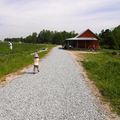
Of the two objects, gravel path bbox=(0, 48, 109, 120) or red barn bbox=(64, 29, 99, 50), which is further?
red barn bbox=(64, 29, 99, 50)

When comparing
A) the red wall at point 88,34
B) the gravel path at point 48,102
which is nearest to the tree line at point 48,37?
the red wall at point 88,34

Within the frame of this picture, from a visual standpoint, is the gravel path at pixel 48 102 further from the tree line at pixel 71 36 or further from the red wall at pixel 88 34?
the tree line at pixel 71 36

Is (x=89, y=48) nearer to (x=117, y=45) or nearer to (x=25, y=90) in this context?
(x=117, y=45)

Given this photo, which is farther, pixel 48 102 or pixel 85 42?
pixel 85 42

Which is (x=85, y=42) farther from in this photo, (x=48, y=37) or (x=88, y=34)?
(x=48, y=37)

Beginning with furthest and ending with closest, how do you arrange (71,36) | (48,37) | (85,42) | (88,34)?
(48,37)
(71,36)
(88,34)
(85,42)

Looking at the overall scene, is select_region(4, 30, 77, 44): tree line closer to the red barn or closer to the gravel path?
the red barn

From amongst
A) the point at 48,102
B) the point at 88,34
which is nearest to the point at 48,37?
the point at 88,34

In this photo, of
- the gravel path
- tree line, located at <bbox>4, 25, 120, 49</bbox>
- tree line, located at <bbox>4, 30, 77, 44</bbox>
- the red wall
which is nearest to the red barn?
the red wall

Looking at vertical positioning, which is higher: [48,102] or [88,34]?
[88,34]

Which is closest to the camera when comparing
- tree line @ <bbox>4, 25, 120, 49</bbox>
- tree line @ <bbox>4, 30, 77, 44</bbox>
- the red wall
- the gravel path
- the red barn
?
the gravel path

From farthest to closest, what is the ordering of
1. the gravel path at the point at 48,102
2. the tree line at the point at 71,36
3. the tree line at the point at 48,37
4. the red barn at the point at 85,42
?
the tree line at the point at 48,37, the tree line at the point at 71,36, the red barn at the point at 85,42, the gravel path at the point at 48,102

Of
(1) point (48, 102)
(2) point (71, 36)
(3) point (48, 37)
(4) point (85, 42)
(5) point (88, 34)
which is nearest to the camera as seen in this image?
(1) point (48, 102)

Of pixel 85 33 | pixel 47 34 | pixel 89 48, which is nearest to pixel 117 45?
pixel 85 33
